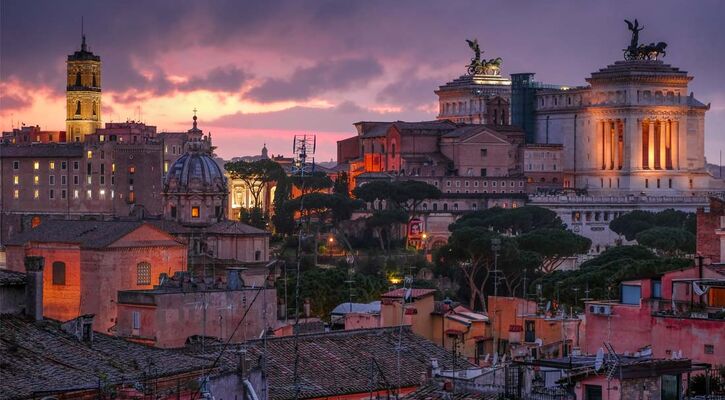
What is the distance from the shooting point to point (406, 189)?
3413 inches

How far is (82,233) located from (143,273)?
2.12 m

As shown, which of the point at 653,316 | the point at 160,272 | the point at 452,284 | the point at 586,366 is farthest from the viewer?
the point at 452,284

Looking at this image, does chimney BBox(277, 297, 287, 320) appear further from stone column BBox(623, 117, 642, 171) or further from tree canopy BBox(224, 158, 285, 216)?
stone column BBox(623, 117, 642, 171)

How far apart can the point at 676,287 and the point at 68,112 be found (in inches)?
3486

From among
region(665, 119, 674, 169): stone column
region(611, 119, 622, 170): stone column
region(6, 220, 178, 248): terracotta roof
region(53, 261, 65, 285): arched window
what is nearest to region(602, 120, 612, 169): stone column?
region(611, 119, 622, 170): stone column

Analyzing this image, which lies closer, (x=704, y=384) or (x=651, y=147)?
(x=704, y=384)

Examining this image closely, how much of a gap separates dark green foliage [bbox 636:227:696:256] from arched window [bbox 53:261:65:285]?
28.1 metres

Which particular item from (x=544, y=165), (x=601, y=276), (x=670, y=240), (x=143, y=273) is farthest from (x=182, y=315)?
(x=544, y=165)

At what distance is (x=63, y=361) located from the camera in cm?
1911

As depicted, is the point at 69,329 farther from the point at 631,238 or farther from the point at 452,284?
the point at 631,238

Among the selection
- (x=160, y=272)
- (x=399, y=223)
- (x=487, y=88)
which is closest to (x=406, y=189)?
(x=399, y=223)

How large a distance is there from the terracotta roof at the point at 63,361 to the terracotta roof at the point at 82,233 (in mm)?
24801

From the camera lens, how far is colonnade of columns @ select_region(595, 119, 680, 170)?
100750 mm

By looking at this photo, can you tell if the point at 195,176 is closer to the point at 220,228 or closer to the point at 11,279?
the point at 220,228
